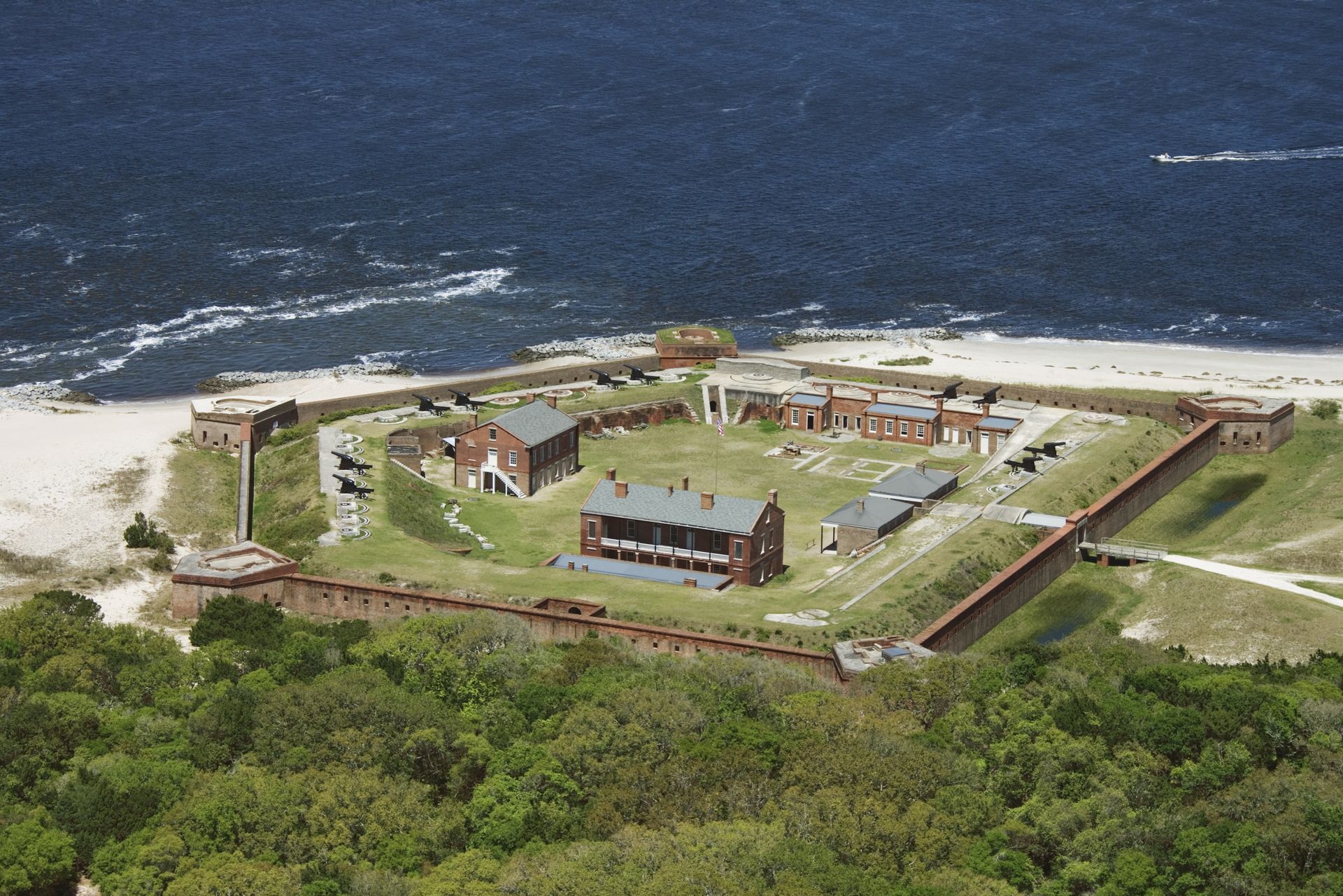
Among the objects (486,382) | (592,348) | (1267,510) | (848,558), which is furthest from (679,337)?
(1267,510)

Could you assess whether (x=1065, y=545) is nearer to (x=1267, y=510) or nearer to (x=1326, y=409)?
(x=1267, y=510)

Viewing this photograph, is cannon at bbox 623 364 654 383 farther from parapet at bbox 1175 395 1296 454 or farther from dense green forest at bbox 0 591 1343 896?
dense green forest at bbox 0 591 1343 896

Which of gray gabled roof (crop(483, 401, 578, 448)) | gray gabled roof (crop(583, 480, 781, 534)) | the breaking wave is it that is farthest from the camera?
the breaking wave

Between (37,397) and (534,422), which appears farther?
(37,397)

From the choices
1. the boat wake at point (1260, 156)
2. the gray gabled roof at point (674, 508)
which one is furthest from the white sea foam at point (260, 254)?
the boat wake at point (1260, 156)

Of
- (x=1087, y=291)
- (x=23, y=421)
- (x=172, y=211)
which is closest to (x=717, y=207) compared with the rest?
(x=1087, y=291)

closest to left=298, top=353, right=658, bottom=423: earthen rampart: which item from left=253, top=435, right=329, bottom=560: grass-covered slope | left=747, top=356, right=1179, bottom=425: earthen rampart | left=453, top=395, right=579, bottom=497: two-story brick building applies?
left=253, top=435, right=329, bottom=560: grass-covered slope

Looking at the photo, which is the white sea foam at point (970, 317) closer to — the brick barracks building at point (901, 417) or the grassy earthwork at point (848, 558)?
the brick barracks building at point (901, 417)
